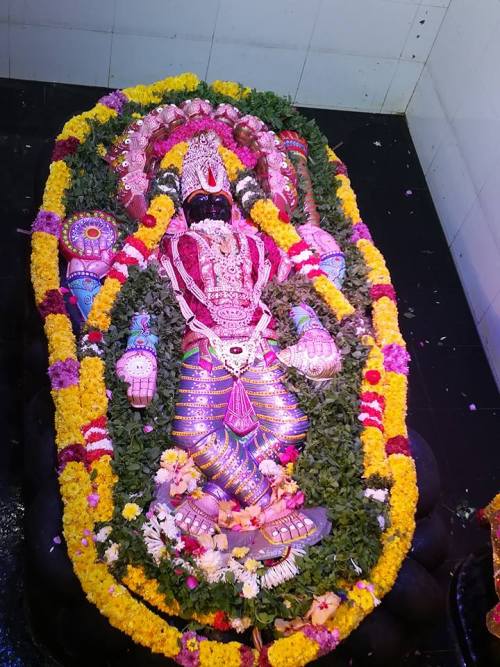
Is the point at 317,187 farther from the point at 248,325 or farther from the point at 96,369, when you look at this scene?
the point at 96,369

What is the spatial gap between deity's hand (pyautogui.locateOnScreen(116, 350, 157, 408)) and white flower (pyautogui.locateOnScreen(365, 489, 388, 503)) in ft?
4.41

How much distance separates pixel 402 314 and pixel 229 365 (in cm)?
221

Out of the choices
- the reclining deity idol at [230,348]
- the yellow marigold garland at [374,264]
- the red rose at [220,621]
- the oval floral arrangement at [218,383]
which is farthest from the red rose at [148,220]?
the red rose at [220,621]

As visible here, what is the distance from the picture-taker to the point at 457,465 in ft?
19.3

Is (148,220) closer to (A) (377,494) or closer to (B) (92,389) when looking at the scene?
(B) (92,389)

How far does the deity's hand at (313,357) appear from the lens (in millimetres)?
5062

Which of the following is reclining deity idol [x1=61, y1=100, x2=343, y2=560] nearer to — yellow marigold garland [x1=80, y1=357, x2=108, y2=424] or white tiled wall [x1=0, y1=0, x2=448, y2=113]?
yellow marigold garland [x1=80, y1=357, x2=108, y2=424]

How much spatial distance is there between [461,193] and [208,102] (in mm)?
2379

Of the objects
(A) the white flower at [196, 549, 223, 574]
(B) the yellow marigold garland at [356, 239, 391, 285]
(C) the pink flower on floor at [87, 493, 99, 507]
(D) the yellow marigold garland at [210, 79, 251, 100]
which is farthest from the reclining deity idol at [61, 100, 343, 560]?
(D) the yellow marigold garland at [210, 79, 251, 100]

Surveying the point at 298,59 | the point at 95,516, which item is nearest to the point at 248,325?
the point at 95,516

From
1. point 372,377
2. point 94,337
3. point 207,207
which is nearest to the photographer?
point 94,337

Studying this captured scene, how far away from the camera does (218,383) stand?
495 centimetres

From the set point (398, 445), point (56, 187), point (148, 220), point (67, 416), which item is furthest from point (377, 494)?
point (56, 187)

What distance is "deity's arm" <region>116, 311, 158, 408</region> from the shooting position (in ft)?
15.7
